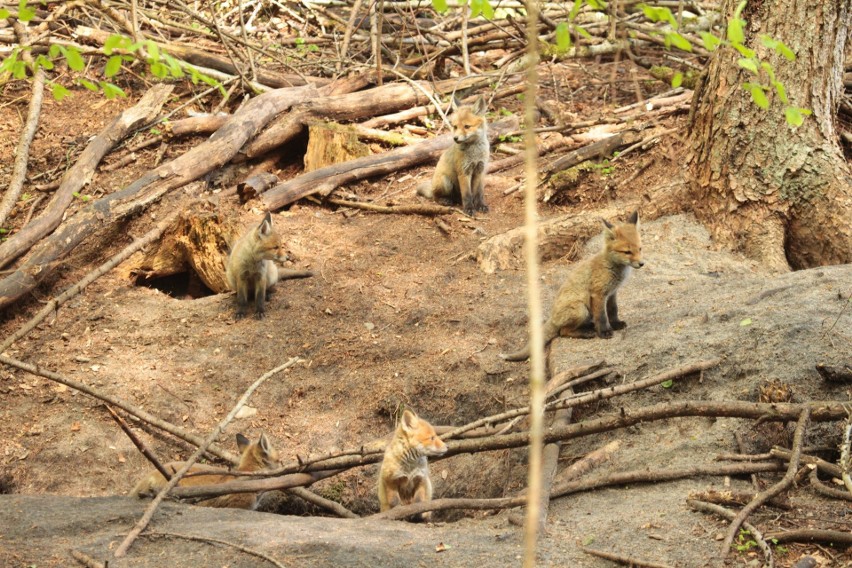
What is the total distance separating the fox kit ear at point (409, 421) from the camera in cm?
634

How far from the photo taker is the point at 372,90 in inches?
534

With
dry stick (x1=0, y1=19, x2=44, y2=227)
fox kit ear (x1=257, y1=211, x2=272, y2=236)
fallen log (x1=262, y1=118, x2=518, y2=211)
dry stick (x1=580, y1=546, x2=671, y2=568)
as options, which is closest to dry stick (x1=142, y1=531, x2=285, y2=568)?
dry stick (x1=580, y1=546, x2=671, y2=568)

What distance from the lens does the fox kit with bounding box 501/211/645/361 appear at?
7.62 meters

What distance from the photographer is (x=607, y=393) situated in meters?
6.04

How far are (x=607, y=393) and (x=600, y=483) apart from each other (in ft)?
2.65

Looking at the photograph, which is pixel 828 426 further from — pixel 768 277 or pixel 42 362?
pixel 42 362

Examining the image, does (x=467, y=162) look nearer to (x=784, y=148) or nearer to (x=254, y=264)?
(x=254, y=264)

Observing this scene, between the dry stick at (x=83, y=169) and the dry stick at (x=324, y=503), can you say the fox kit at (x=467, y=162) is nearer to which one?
the dry stick at (x=83, y=169)

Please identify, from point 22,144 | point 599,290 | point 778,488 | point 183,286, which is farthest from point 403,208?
point 778,488

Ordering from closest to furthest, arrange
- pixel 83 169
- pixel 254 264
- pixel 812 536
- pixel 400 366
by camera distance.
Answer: pixel 812 536 → pixel 400 366 → pixel 254 264 → pixel 83 169

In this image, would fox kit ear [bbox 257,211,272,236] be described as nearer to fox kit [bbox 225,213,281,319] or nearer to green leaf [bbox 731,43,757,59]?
fox kit [bbox 225,213,281,319]

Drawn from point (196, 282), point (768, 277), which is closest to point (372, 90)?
point (196, 282)

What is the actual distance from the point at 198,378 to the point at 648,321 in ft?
15.3

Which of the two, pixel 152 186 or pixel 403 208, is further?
pixel 403 208
